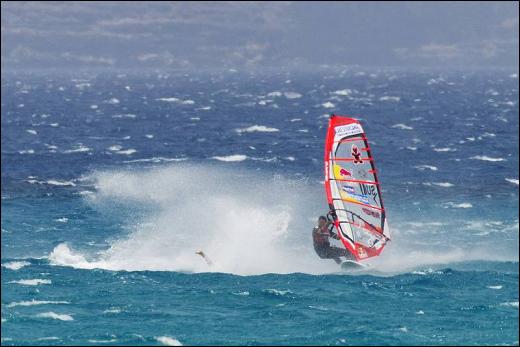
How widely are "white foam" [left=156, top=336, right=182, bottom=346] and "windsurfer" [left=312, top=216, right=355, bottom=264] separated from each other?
451 inches

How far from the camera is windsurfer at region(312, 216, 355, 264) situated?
1987 inches

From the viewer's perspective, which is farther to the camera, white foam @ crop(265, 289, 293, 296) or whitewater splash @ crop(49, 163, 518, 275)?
whitewater splash @ crop(49, 163, 518, 275)

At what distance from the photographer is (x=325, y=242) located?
168 ft

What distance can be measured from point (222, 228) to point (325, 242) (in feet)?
56.7

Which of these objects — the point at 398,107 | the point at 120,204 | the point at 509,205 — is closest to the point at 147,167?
the point at 120,204

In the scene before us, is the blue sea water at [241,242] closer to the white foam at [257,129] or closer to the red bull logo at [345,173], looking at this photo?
the white foam at [257,129]

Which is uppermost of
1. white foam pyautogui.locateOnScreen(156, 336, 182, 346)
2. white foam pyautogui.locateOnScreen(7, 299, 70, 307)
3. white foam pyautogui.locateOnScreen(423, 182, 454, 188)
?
white foam pyautogui.locateOnScreen(423, 182, 454, 188)

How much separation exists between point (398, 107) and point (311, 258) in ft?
383

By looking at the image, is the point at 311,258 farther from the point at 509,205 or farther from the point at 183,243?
the point at 509,205

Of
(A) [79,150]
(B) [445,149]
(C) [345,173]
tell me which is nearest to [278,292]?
(C) [345,173]

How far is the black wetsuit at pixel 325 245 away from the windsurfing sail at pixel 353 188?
1.00m

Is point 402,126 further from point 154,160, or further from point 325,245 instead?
point 325,245

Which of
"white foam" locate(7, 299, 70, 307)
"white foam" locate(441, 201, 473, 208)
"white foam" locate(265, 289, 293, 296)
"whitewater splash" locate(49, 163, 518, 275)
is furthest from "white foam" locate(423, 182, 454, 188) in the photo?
"white foam" locate(7, 299, 70, 307)

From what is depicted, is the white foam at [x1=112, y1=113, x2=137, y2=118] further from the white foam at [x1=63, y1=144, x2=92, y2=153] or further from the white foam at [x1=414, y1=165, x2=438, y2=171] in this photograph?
the white foam at [x1=414, y1=165, x2=438, y2=171]
